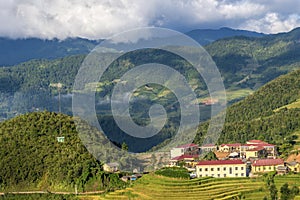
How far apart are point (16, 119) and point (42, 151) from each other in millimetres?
5286

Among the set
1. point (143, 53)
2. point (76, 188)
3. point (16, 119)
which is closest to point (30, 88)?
point (143, 53)

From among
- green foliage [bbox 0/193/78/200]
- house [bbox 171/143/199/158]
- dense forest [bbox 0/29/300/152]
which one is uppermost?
dense forest [bbox 0/29/300/152]

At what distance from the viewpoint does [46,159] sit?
123ft

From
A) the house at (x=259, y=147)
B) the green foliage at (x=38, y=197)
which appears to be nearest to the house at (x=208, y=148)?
the house at (x=259, y=147)

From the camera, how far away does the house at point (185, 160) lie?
37263mm

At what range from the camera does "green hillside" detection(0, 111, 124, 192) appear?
35.1 m

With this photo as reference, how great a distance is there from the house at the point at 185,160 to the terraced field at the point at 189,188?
→ 21.2 ft

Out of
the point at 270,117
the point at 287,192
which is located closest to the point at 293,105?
the point at 270,117

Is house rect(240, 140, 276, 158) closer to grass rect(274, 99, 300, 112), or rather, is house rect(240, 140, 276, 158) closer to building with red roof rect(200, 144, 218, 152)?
building with red roof rect(200, 144, 218, 152)

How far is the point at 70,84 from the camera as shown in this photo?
15262 cm

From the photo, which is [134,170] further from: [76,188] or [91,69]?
[91,69]

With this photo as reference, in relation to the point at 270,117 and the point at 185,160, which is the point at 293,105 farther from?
the point at 185,160

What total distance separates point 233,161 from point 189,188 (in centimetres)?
495

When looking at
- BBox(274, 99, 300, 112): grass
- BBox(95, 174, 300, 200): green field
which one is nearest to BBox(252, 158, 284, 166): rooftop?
BBox(95, 174, 300, 200): green field
